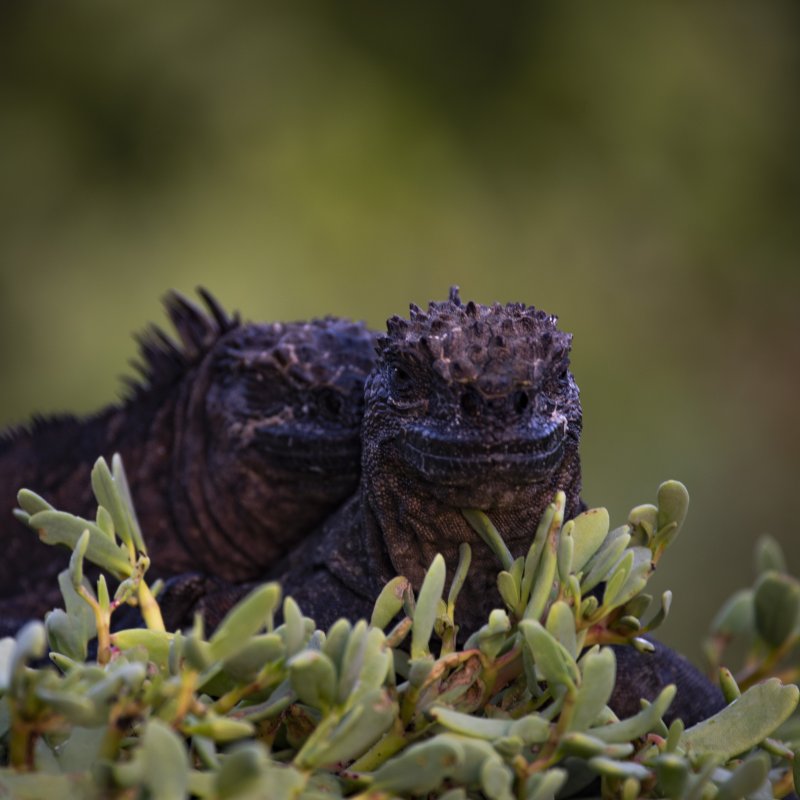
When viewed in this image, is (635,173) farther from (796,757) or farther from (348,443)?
(796,757)

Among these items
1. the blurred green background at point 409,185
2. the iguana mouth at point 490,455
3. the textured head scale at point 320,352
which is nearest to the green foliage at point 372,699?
the iguana mouth at point 490,455

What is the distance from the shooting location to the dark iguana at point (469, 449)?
179cm

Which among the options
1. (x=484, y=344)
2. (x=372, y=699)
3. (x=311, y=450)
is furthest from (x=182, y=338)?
(x=372, y=699)

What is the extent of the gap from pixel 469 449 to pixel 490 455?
3cm

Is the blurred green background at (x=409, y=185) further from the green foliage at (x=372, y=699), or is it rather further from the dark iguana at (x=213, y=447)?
the green foliage at (x=372, y=699)

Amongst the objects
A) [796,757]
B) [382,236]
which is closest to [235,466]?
[796,757]

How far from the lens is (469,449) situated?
1.78 meters

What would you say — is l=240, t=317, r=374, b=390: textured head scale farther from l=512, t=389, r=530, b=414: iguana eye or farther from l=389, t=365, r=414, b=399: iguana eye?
l=512, t=389, r=530, b=414: iguana eye

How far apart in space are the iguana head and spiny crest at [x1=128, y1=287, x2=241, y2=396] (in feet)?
3.74

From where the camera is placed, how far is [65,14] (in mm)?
6195

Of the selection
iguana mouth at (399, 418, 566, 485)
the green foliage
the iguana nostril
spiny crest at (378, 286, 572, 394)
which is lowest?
the green foliage

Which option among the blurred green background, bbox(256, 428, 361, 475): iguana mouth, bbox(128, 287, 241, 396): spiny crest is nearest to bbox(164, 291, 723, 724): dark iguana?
bbox(256, 428, 361, 475): iguana mouth

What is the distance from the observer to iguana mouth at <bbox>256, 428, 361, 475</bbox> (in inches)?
101

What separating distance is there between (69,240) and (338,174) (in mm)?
1268
